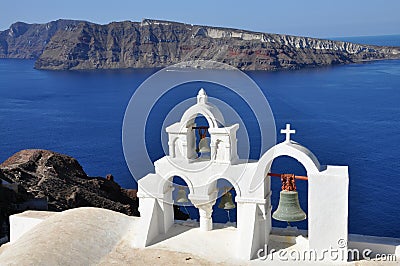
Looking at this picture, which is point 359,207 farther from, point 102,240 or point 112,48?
point 112,48


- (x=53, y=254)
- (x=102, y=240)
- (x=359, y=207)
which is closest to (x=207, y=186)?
(x=102, y=240)

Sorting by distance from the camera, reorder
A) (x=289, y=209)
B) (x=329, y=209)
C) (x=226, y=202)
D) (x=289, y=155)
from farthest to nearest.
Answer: (x=226, y=202) < (x=289, y=209) < (x=289, y=155) < (x=329, y=209)

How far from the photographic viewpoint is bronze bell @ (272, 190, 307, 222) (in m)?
12.0

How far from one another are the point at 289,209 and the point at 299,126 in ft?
167

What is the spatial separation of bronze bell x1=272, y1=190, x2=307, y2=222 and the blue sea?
20.3 meters

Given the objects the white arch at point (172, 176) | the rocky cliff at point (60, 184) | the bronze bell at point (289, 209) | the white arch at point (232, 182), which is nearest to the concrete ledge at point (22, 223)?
the white arch at point (172, 176)

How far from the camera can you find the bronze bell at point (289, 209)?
12000mm

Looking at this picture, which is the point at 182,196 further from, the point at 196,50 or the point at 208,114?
the point at 196,50

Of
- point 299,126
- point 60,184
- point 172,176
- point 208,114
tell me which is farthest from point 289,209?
point 299,126

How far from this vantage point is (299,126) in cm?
6184

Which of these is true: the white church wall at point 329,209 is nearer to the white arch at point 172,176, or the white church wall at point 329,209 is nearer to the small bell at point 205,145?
the white arch at point 172,176

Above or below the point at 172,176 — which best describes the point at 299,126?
below

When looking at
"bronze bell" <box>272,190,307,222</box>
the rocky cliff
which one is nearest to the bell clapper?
"bronze bell" <box>272,190,307,222</box>

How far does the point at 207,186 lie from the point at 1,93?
375 ft
